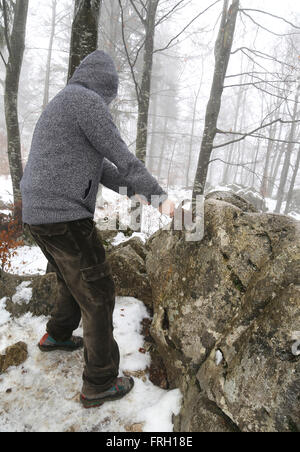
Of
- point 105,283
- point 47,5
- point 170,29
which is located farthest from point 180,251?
point 170,29

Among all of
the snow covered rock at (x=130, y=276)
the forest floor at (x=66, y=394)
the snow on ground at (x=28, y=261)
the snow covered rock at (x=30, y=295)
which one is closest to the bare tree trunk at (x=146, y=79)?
the snow covered rock at (x=130, y=276)

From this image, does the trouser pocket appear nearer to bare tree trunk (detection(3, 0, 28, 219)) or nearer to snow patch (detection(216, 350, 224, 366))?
snow patch (detection(216, 350, 224, 366))

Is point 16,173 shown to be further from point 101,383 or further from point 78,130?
point 101,383

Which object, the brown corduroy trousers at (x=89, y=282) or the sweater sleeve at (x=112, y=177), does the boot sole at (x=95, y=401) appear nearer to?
the brown corduroy trousers at (x=89, y=282)

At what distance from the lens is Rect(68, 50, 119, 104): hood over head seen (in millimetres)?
1761

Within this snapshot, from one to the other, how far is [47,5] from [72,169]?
74.8 ft

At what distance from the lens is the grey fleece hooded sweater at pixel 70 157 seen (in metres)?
1.59

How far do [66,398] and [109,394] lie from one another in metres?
0.38

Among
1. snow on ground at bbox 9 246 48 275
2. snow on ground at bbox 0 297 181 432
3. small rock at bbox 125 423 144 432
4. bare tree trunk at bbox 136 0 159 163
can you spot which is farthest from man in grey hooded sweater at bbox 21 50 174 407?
bare tree trunk at bbox 136 0 159 163

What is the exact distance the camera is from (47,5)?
55.7ft

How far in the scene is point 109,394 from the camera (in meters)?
1.94

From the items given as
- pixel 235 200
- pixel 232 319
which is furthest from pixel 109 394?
pixel 235 200

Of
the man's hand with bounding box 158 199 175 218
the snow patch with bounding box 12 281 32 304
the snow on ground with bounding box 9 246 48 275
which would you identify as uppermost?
the man's hand with bounding box 158 199 175 218

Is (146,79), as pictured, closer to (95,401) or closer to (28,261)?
(28,261)
